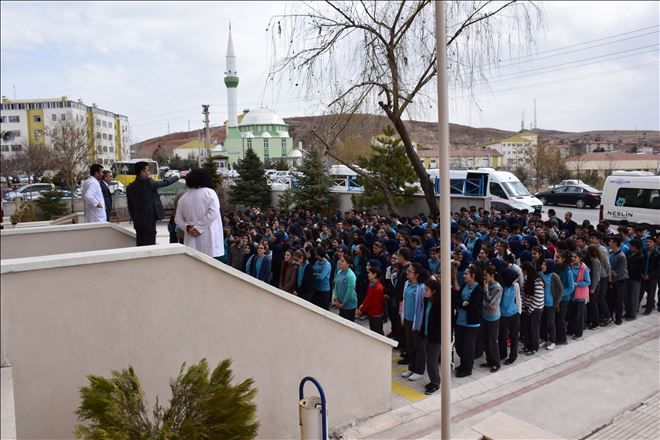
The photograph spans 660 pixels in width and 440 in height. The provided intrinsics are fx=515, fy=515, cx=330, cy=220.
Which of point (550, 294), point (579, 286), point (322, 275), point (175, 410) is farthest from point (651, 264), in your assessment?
point (175, 410)

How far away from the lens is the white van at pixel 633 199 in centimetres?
1781

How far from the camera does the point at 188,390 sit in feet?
13.4

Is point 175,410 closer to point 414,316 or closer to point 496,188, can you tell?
point 414,316

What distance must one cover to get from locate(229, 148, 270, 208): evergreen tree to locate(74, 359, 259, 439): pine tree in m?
25.4

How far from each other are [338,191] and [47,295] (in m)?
22.9

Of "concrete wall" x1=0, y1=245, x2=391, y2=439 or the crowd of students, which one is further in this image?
the crowd of students

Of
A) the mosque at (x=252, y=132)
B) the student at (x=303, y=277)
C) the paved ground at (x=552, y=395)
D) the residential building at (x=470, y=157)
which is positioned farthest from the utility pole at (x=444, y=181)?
the mosque at (x=252, y=132)

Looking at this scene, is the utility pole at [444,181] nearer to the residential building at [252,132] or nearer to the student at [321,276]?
the student at [321,276]

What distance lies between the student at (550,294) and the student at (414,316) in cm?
232

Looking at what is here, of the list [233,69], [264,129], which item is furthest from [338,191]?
[264,129]

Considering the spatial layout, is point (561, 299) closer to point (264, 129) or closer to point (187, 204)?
point (187, 204)

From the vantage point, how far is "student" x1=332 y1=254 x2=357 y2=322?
818 centimetres

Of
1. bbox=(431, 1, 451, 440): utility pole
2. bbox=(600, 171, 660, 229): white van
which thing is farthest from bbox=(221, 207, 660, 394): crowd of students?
bbox=(600, 171, 660, 229): white van

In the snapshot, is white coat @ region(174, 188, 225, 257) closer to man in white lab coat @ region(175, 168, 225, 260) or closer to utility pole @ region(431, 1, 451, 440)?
man in white lab coat @ region(175, 168, 225, 260)
